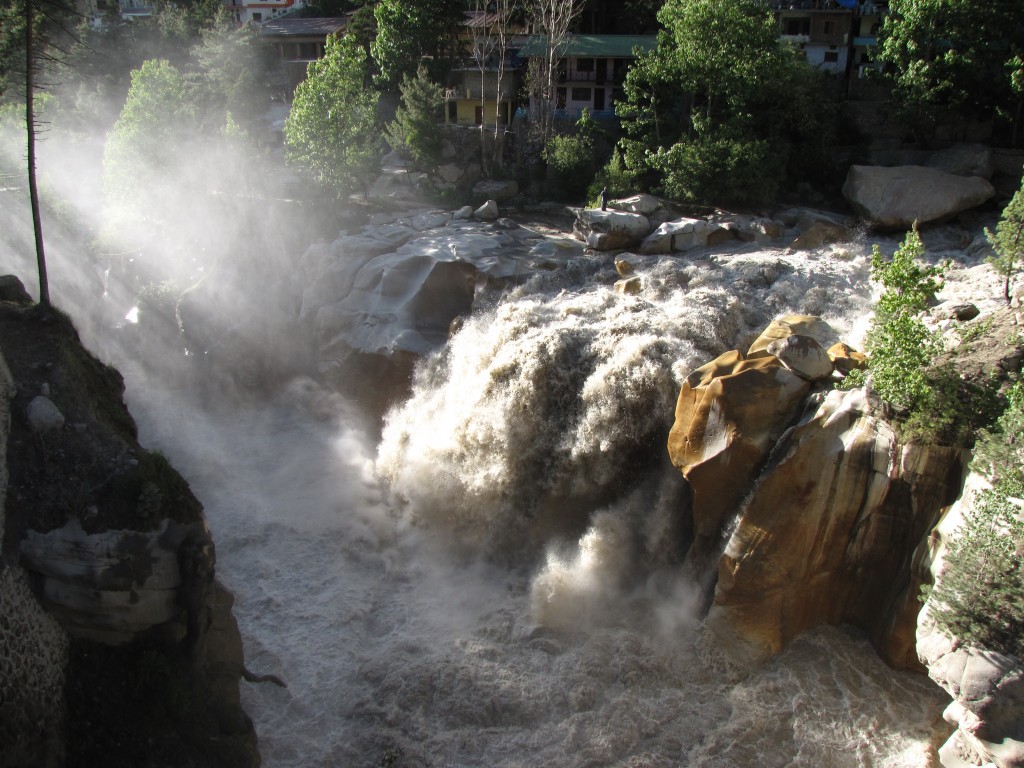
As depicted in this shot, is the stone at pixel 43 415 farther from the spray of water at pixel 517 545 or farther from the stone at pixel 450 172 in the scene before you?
the stone at pixel 450 172

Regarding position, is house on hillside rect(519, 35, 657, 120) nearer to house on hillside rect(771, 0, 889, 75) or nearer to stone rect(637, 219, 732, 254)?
house on hillside rect(771, 0, 889, 75)

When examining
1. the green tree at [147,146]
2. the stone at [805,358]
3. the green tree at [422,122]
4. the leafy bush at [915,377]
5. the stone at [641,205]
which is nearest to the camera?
the leafy bush at [915,377]

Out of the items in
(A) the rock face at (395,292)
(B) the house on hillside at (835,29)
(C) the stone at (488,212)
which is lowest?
(A) the rock face at (395,292)

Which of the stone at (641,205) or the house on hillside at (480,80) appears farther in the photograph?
the house on hillside at (480,80)

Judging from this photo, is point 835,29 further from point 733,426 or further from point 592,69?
point 733,426

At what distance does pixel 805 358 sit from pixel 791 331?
1.49 metres

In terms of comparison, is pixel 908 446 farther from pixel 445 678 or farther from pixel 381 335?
pixel 381 335

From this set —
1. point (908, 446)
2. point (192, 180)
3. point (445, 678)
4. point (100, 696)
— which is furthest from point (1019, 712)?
point (192, 180)

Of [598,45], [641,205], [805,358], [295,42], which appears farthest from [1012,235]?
[295,42]

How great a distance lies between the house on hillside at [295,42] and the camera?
48938 millimetres

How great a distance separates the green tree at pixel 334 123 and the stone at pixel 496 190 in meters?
4.56

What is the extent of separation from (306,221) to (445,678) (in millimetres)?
19043

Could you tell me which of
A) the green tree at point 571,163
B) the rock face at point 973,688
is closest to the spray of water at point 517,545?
the rock face at point 973,688

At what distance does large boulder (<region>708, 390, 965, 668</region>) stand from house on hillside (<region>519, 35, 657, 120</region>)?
84.7 ft
